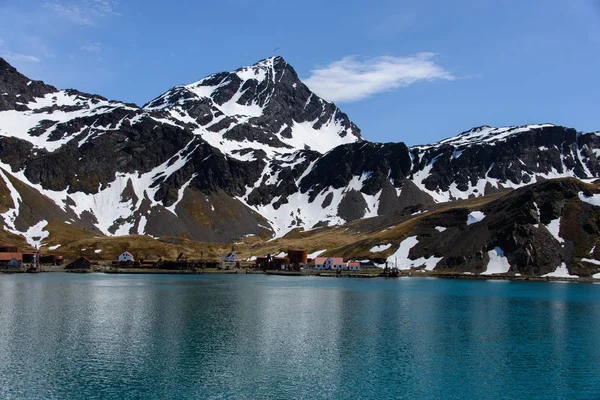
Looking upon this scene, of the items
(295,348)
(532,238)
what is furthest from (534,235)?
(295,348)

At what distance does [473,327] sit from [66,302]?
65216 millimetres

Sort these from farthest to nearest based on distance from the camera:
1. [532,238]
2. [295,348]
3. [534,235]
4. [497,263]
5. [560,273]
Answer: [497,263] → [534,235] → [532,238] → [560,273] → [295,348]

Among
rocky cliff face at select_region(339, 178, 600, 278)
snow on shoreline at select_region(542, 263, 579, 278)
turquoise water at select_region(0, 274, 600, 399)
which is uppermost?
rocky cliff face at select_region(339, 178, 600, 278)

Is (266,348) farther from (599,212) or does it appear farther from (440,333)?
(599,212)

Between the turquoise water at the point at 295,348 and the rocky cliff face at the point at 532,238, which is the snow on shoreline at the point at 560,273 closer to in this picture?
the rocky cliff face at the point at 532,238

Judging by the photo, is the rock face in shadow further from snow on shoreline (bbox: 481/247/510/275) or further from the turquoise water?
the turquoise water

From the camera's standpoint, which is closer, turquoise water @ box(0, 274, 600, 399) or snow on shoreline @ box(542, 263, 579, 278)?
turquoise water @ box(0, 274, 600, 399)

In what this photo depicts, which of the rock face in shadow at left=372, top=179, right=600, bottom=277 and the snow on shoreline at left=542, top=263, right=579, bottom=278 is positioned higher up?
the rock face in shadow at left=372, top=179, right=600, bottom=277

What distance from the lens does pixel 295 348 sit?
6222 cm

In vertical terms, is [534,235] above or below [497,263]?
above

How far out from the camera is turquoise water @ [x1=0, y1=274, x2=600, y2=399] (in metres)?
47.8

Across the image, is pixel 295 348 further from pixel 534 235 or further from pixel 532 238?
pixel 534 235

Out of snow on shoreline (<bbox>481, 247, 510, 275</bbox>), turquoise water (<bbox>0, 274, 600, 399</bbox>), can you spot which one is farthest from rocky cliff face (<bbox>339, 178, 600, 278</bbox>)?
turquoise water (<bbox>0, 274, 600, 399</bbox>)

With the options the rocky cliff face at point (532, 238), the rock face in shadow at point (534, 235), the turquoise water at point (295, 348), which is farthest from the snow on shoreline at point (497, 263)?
the turquoise water at point (295, 348)
